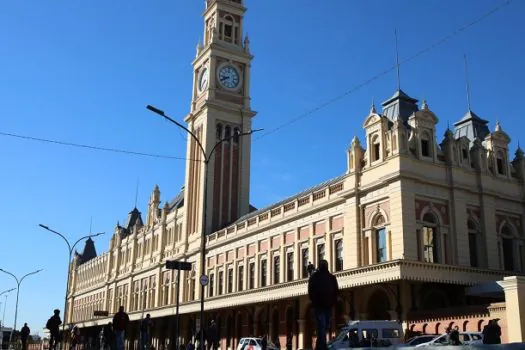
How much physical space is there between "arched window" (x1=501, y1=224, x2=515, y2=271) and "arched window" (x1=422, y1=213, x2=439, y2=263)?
18.8ft

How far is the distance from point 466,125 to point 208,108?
27138 millimetres

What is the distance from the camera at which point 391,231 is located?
3288cm

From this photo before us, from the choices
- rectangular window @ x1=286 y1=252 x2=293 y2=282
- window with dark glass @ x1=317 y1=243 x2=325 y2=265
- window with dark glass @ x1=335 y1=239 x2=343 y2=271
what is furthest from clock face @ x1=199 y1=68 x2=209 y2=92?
window with dark glass @ x1=335 y1=239 x2=343 y2=271

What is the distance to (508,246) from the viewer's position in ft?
123

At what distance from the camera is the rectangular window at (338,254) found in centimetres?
3716

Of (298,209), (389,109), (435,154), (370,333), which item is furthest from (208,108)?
(370,333)

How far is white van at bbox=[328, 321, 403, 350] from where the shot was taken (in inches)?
953

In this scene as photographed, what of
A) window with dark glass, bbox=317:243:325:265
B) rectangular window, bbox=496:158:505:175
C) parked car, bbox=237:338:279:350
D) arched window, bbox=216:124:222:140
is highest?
arched window, bbox=216:124:222:140

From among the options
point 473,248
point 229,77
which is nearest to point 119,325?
point 473,248

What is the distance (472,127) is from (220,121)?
27.4 metres

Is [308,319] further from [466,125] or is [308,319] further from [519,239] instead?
[466,125]

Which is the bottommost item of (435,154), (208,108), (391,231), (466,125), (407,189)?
(391,231)

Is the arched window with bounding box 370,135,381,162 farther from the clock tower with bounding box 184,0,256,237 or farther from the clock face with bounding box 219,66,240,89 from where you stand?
the clock face with bounding box 219,66,240,89

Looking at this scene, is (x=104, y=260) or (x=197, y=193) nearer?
(x=197, y=193)
